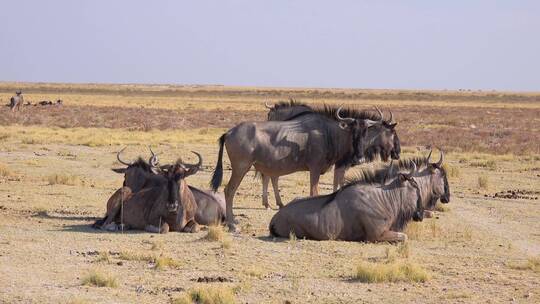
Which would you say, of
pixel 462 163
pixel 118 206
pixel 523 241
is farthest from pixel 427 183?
pixel 462 163

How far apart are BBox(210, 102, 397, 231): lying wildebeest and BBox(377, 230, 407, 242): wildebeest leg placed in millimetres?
2089

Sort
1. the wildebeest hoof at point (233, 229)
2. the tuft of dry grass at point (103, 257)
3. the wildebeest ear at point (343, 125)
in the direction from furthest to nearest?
1. the wildebeest ear at point (343, 125)
2. the wildebeest hoof at point (233, 229)
3. the tuft of dry grass at point (103, 257)

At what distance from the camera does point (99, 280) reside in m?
8.76

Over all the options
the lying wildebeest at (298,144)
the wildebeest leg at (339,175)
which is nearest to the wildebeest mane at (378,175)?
the lying wildebeest at (298,144)

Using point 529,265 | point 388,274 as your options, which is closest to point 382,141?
point 529,265

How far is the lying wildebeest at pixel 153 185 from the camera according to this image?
12.6m

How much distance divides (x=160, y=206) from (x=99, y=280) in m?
3.72

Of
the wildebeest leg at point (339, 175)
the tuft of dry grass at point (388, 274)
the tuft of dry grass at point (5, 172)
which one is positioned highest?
the wildebeest leg at point (339, 175)

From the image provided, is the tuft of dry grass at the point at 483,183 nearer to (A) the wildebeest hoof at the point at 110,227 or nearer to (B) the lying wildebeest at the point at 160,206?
(B) the lying wildebeest at the point at 160,206

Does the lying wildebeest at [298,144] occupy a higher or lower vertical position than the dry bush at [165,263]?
higher

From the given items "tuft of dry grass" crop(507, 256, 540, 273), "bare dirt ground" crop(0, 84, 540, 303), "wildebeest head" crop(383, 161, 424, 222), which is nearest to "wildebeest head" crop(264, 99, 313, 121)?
"bare dirt ground" crop(0, 84, 540, 303)

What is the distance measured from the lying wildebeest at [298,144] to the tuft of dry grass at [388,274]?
357 cm

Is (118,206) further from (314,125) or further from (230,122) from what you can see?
(230,122)

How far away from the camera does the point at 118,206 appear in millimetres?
12633
